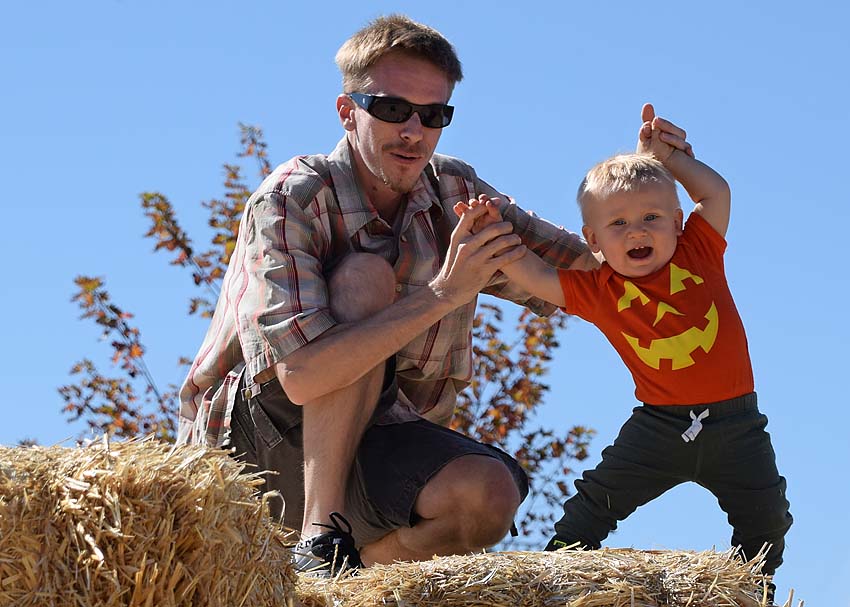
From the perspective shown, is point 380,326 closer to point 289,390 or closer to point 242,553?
point 289,390

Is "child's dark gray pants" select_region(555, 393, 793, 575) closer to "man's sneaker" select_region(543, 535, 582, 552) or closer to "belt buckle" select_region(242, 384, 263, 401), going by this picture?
"man's sneaker" select_region(543, 535, 582, 552)

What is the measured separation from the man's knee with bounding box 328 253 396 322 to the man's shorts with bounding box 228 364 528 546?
359mm

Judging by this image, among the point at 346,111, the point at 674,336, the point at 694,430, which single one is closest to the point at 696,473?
the point at 694,430

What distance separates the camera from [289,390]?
13.6ft

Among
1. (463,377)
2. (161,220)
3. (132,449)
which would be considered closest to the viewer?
(132,449)

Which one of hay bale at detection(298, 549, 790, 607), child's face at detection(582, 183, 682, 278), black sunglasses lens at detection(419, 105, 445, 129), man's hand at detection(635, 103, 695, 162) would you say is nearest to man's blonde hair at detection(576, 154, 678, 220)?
child's face at detection(582, 183, 682, 278)

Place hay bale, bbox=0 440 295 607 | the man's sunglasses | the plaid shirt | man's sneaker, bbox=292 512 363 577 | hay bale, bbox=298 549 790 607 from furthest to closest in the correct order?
the man's sunglasses < the plaid shirt < man's sneaker, bbox=292 512 363 577 < hay bale, bbox=298 549 790 607 < hay bale, bbox=0 440 295 607

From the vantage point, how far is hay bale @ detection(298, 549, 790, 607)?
3.18 m

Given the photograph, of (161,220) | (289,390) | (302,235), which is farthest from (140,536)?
(161,220)

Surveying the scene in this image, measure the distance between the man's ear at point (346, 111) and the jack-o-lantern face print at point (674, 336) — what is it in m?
1.28

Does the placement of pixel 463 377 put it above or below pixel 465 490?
above

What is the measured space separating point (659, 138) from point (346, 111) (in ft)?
4.04

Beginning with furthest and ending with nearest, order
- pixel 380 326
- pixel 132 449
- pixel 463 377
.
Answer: pixel 463 377, pixel 380 326, pixel 132 449

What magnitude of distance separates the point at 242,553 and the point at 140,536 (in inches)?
11.3
